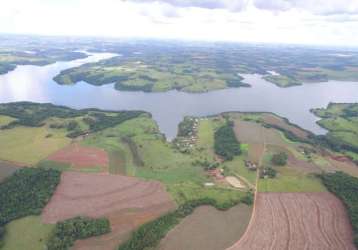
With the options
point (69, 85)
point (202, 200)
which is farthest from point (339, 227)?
point (69, 85)

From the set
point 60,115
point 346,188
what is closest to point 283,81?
point 60,115

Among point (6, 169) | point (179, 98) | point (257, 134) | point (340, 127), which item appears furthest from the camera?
point (179, 98)

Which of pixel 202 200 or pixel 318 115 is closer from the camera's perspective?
pixel 202 200

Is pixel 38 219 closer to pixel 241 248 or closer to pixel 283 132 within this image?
pixel 241 248

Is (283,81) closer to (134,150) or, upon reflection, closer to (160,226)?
(134,150)

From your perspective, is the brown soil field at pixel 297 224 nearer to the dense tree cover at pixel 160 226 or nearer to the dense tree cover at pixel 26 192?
the dense tree cover at pixel 160 226
